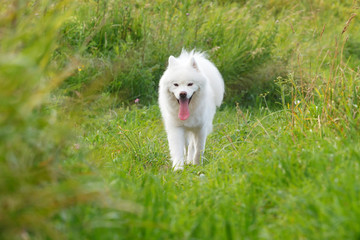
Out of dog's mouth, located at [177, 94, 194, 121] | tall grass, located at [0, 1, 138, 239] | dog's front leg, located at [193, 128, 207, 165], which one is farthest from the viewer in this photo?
dog's front leg, located at [193, 128, 207, 165]

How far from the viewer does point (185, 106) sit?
182 inches

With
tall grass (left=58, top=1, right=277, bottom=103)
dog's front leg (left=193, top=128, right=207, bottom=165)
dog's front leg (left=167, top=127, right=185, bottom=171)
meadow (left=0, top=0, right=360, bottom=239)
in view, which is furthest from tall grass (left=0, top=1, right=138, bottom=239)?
tall grass (left=58, top=1, right=277, bottom=103)

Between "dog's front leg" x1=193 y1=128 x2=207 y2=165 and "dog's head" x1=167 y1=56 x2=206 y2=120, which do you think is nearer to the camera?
"dog's head" x1=167 y1=56 x2=206 y2=120

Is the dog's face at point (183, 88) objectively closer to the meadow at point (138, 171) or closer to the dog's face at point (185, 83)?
the dog's face at point (185, 83)

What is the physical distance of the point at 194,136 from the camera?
4.90m

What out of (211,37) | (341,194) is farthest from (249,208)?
(211,37)

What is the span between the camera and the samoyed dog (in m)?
4.59

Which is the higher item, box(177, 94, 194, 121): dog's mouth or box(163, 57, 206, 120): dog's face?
box(163, 57, 206, 120): dog's face

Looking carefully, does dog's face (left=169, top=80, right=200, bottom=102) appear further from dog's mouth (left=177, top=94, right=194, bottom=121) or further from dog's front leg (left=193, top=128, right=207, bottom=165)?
dog's front leg (left=193, top=128, right=207, bottom=165)

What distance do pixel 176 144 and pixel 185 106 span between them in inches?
15.5

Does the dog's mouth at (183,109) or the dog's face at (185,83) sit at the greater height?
the dog's face at (185,83)

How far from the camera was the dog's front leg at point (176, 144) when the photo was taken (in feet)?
14.9

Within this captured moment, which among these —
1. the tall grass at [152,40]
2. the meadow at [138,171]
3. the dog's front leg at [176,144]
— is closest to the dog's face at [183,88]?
the dog's front leg at [176,144]

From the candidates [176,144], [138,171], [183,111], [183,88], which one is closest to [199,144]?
[176,144]
